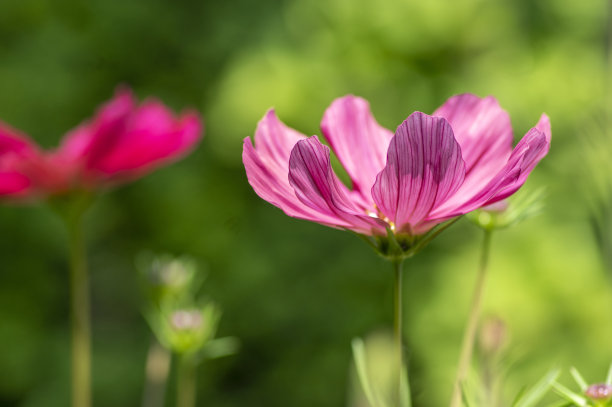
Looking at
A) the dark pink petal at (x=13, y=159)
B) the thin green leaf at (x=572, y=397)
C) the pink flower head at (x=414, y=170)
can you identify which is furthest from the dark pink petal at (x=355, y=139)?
the dark pink petal at (x=13, y=159)

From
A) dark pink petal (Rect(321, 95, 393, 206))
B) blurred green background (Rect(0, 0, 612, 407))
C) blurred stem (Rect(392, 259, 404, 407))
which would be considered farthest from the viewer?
blurred green background (Rect(0, 0, 612, 407))

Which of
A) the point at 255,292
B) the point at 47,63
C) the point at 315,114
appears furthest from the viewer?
the point at 47,63

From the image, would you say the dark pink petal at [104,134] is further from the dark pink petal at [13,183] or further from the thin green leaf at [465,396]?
the thin green leaf at [465,396]

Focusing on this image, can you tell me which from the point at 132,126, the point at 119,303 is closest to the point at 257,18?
the point at 119,303

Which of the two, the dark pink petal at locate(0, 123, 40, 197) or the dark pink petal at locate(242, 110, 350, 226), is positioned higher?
the dark pink petal at locate(0, 123, 40, 197)

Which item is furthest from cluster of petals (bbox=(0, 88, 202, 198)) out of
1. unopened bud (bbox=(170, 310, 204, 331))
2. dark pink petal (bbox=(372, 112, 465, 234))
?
dark pink petal (bbox=(372, 112, 465, 234))

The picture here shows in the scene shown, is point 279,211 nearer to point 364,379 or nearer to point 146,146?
point 146,146

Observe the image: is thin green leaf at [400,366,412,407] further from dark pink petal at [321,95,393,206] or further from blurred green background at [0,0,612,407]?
blurred green background at [0,0,612,407]

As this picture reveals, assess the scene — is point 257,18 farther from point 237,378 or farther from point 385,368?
point 385,368
